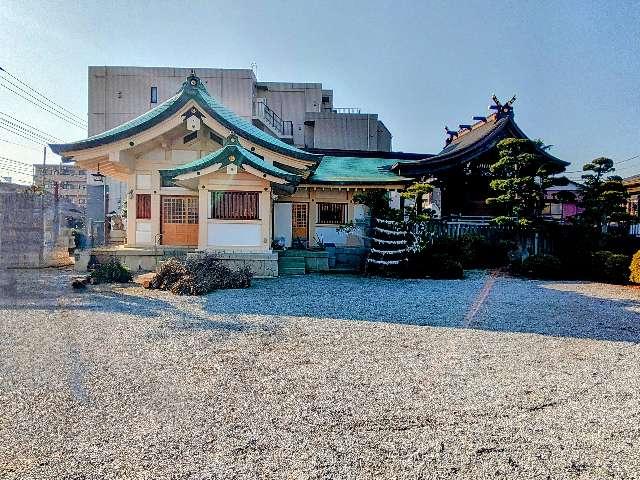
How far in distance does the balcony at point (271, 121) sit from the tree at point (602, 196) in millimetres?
20415

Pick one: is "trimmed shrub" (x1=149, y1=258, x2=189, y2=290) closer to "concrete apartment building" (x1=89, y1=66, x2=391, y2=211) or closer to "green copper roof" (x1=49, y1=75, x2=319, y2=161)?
"green copper roof" (x1=49, y1=75, x2=319, y2=161)

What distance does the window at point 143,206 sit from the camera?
1512cm

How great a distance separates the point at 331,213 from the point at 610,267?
29.1ft

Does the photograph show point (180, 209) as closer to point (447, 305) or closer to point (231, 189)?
point (231, 189)

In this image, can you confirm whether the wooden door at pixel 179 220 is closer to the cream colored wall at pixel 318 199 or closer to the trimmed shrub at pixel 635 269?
the cream colored wall at pixel 318 199

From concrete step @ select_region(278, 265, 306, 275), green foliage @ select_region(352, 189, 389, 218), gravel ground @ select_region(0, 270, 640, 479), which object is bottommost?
gravel ground @ select_region(0, 270, 640, 479)

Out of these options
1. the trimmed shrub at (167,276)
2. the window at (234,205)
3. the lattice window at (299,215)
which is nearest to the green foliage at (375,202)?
the window at (234,205)

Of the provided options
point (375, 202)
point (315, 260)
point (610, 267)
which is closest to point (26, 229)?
point (315, 260)

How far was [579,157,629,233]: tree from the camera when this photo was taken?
14445mm

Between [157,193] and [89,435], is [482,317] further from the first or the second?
[157,193]

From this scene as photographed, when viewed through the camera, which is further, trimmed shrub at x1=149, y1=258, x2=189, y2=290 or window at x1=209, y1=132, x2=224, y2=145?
window at x1=209, y1=132, x2=224, y2=145

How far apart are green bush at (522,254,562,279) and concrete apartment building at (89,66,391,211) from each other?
21.4 m

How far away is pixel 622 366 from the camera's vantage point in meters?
5.15

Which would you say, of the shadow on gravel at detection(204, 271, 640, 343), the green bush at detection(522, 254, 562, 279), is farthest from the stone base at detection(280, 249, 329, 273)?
the green bush at detection(522, 254, 562, 279)
